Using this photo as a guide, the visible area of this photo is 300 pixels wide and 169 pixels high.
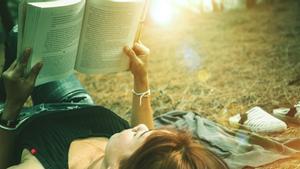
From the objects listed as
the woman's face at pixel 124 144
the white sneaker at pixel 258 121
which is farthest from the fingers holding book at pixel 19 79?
the white sneaker at pixel 258 121

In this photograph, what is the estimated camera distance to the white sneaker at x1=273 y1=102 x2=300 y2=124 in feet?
8.53

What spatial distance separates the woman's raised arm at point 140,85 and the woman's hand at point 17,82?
0.54 m

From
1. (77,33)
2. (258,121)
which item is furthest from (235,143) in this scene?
(77,33)

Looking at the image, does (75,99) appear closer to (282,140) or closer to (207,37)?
(282,140)

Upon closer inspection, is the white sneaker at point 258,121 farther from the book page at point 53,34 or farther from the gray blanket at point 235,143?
the book page at point 53,34

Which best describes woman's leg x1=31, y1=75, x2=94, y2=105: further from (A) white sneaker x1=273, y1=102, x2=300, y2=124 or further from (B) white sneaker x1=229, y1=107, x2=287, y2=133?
(A) white sneaker x1=273, y1=102, x2=300, y2=124

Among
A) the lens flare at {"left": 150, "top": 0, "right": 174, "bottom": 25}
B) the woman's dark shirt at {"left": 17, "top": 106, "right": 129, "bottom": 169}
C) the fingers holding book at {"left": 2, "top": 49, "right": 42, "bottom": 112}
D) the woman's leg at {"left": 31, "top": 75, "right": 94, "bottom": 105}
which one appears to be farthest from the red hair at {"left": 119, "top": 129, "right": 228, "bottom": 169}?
the lens flare at {"left": 150, "top": 0, "right": 174, "bottom": 25}

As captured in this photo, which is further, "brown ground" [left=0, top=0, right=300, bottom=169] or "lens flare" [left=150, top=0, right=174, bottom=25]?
"lens flare" [left=150, top=0, right=174, bottom=25]

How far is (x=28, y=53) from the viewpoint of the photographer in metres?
1.49

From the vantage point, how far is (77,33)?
A: 165 cm

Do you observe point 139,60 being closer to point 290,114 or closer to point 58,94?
point 58,94

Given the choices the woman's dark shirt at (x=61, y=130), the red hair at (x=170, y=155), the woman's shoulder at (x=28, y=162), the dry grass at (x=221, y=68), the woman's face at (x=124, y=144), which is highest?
the red hair at (x=170, y=155)

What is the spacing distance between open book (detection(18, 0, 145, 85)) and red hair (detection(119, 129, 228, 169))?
18.6 inches

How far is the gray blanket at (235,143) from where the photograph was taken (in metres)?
2.19
